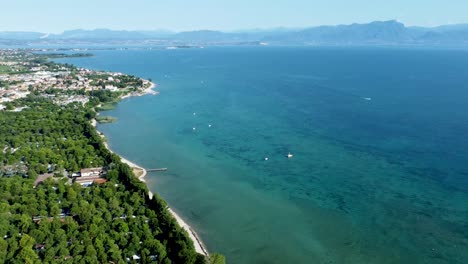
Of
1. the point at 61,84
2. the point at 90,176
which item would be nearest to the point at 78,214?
the point at 90,176

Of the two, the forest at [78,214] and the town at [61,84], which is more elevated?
the town at [61,84]

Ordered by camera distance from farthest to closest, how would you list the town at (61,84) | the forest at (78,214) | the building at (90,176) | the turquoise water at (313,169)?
the town at (61,84) → the building at (90,176) → the turquoise water at (313,169) → the forest at (78,214)

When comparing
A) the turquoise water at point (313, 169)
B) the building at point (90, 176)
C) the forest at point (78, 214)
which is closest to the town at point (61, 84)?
the turquoise water at point (313, 169)

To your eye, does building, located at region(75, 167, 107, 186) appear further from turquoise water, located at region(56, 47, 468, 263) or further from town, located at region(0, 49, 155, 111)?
town, located at region(0, 49, 155, 111)

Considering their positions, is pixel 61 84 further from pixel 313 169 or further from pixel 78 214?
pixel 313 169

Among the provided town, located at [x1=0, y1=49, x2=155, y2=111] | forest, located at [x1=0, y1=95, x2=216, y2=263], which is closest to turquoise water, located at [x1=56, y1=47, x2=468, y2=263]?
forest, located at [x1=0, y1=95, x2=216, y2=263]

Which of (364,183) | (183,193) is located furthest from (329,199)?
(183,193)

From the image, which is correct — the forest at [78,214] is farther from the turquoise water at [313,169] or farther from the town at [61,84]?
the town at [61,84]
